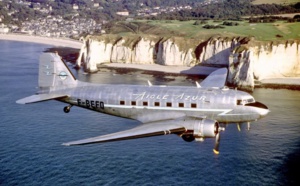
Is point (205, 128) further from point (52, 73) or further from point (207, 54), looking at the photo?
point (207, 54)

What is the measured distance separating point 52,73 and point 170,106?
21.1 meters

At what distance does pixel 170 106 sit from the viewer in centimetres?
4650

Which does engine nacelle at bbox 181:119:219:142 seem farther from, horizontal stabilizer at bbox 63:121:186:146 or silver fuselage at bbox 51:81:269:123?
silver fuselage at bbox 51:81:269:123

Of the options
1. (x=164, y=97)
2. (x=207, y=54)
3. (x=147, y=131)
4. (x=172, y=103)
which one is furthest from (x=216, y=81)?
(x=207, y=54)

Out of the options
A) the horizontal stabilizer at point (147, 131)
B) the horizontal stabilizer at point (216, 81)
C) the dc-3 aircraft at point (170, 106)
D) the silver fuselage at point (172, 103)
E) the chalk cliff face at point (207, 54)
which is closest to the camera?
the horizontal stabilizer at point (147, 131)

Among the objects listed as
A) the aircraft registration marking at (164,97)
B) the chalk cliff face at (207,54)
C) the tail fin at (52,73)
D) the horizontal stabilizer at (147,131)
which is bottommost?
the horizontal stabilizer at (147,131)

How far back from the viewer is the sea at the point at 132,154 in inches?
2245

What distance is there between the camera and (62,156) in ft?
210

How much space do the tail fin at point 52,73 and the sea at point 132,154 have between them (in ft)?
45.3

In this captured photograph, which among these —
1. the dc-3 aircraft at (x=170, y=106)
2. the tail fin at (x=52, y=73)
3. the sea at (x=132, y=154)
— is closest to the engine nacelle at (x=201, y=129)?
the dc-3 aircraft at (x=170, y=106)

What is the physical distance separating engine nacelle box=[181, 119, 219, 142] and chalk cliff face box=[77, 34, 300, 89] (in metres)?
81.2

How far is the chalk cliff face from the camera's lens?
122750mm

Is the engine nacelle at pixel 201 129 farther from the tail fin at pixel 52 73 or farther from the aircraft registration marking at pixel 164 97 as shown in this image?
the tail fin at pixel 52 73

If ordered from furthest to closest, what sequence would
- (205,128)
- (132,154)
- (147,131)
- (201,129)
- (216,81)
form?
(132,154) → (216,81) → (201,129) → (205,128) → (147,131)
